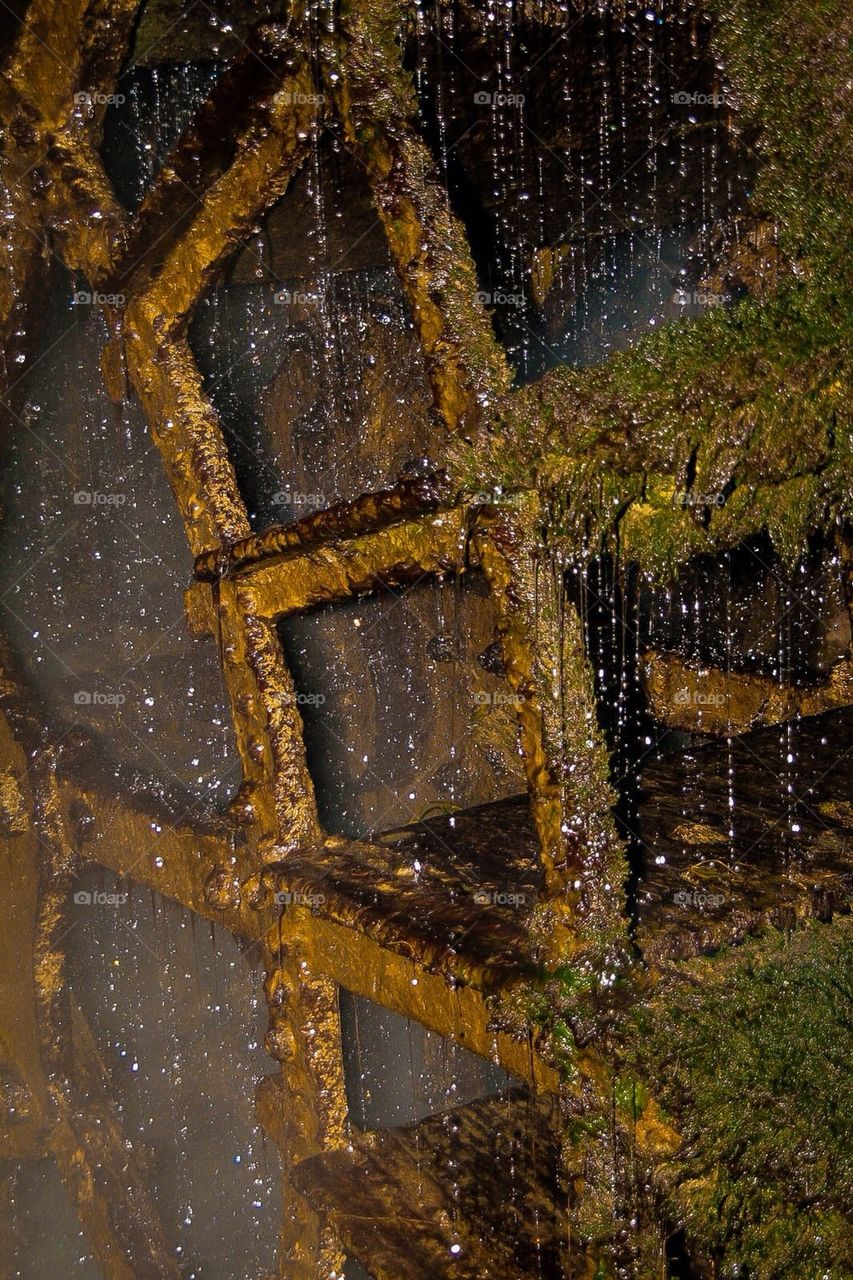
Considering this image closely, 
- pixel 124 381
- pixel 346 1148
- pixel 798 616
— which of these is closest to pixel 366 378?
pixel 124 381

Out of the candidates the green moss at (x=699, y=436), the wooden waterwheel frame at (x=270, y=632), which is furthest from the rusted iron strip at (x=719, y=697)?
the green moss at (x=699, y=436)

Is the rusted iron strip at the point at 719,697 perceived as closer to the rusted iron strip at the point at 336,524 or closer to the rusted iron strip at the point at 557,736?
the rusted iron strip at the point at 336,524

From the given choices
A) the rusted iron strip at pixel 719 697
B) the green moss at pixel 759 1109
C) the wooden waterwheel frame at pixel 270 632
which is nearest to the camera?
the green moss at pixel 759 1109

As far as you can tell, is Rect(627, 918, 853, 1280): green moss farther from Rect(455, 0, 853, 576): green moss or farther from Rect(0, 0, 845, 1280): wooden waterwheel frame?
Rect(455, 0, 853, 576): green moss

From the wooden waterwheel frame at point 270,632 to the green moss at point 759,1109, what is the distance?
8 centimetres

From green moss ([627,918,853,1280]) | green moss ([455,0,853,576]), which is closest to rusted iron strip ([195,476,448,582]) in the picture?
green moss ([455,0,853,576])

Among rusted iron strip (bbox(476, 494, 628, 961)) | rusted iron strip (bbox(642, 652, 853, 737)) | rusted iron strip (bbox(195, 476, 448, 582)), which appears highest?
rusted iron strip (bbox(195, 476, 448, 582))

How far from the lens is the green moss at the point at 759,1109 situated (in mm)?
1611

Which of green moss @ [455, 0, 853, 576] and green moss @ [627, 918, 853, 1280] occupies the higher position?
green moss @ [455, 0, 853, 576]

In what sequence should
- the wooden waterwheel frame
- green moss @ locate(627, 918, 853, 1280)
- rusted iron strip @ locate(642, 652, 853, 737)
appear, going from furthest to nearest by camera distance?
rusted iron strip @ locate(642, 652, 853, 737), the wooden waterwheel frame, green moss @ locate(627, 918, 853, 1280)

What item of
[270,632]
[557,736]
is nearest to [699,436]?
[557,736]

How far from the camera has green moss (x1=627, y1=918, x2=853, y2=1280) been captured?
1611mm

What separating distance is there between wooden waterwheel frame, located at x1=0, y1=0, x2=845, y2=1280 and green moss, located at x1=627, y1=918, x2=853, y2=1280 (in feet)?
0.25

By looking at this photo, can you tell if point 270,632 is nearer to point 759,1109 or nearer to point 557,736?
point 557,736
